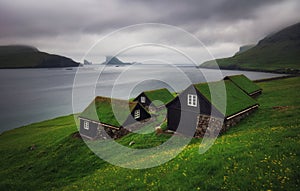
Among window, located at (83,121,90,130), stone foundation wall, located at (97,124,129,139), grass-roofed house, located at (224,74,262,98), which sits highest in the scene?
grass-roofed house, located at (224,74,262,98)

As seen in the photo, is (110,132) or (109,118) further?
(109,118)

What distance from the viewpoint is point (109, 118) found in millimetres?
36281

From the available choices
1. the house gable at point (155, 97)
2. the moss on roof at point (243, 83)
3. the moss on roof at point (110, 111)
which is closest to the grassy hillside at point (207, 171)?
the moss on roof at point (110, 111)

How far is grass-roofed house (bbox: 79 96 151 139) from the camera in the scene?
35031mm

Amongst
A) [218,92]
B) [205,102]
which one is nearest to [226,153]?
[205,102]

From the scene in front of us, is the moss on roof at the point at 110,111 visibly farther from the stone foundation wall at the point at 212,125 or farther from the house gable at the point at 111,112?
the stone foundation wall at the point at 212,125

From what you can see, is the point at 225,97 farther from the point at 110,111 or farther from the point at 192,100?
the point at 110,111

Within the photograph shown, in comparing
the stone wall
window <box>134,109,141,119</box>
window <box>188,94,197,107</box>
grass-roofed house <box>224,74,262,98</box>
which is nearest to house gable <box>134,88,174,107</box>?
window <box>134,109,141,119</box>

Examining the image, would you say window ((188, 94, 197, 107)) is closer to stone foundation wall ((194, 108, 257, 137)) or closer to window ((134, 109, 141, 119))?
stone foundation wall ((194, 108, 257, 137))

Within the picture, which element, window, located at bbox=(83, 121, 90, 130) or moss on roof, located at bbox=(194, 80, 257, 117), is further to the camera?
window, located at bbox=(83, 121, 90, 130)

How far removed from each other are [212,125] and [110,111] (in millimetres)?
20016

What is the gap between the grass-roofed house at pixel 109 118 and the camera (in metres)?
35.0

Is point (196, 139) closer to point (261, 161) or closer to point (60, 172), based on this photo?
point (261, 161)

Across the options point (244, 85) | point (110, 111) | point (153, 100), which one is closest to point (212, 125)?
point (110, 111)
